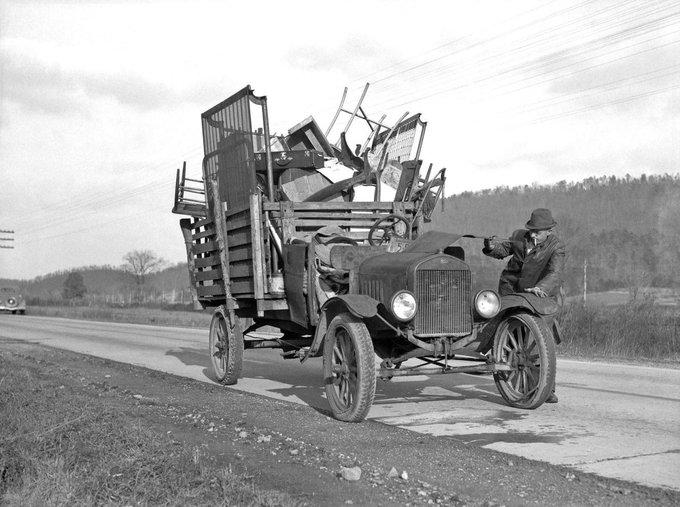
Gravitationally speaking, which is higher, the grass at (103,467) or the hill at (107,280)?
the hill at (107,280)

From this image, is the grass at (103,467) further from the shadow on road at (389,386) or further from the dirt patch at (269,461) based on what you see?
the shadow on road at (389,386)

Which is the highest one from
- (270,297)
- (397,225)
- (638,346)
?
(397,225)

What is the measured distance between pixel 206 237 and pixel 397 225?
3041 millimetres

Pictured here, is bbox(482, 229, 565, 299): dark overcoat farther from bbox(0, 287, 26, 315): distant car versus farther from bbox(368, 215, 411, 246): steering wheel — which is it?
bbox(0, 287, 26, 315): distant car

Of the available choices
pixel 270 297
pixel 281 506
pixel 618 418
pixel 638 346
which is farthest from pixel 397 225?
pixel 638 346

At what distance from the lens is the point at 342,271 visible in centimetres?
839

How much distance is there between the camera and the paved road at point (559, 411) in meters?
5.82

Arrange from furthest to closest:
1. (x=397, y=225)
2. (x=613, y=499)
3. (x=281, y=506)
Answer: (x=397, y=225) → (x=613, y=499) → (x=281, y=506)

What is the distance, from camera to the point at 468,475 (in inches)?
201

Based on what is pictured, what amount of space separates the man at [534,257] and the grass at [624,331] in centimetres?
676

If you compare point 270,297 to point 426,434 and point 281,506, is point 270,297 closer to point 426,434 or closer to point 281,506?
point 426,434

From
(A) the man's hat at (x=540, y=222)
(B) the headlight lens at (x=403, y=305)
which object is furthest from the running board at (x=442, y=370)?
(A) the man's hat at (x=540, y=222)

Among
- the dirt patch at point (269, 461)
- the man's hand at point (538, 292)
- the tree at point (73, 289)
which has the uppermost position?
the tree at point (73, 289)

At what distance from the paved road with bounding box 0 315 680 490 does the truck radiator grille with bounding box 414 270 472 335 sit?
88 cm
